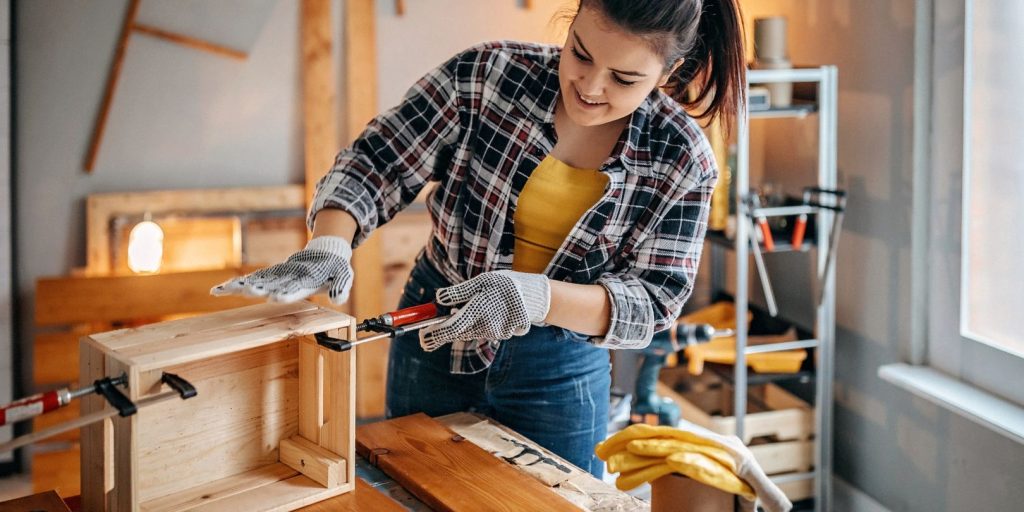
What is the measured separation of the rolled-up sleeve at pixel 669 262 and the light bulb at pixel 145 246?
6.86 feet

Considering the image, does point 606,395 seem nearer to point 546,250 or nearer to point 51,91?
point 546,250

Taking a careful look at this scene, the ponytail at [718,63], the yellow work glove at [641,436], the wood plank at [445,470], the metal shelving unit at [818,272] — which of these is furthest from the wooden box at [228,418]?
the metal shelving unit at [818,272]

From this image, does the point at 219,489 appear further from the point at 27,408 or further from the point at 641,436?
the point at 641,436

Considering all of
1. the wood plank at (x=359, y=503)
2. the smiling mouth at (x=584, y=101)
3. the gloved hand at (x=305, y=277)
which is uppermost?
the smiling mouth at (x=584, y=101)

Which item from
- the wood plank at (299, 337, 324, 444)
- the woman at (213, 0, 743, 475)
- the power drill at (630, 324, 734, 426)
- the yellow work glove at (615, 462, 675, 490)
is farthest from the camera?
the power drill at (630, 324, 734, 426)

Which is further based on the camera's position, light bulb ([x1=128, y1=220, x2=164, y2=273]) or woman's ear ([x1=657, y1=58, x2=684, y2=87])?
light bulb ([x1=128, y1=220, x2=164, y2=273])

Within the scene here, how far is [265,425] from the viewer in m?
1.47

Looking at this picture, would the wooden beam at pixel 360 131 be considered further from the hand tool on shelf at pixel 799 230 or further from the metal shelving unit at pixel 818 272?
the hand tool on shelf at pixel 799 230

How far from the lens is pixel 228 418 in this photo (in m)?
1.42

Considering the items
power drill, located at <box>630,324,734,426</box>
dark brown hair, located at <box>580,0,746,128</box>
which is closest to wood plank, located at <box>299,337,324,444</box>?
dark brown hair, located at <box>580,0,746,128</box>

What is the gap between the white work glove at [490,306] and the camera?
4.69 ft

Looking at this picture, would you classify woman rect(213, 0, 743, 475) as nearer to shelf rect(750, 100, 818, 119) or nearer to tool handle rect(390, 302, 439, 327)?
tool handle rect(390, 302, 439, 327)

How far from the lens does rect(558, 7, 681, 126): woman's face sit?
1479 mm

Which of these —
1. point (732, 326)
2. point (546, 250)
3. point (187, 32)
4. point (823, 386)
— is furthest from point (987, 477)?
point (187, 32)
